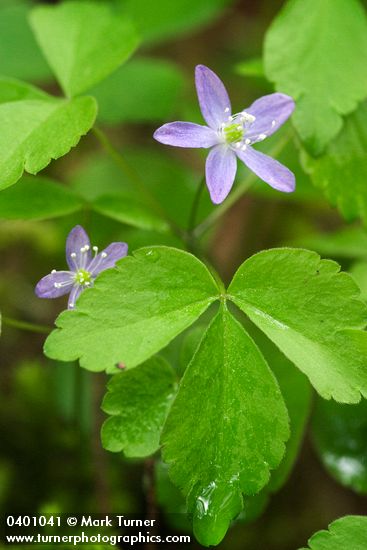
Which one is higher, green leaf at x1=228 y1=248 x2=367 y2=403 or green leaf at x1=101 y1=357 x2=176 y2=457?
green leaf at x1=228 y1=248 x2=367 y2=403

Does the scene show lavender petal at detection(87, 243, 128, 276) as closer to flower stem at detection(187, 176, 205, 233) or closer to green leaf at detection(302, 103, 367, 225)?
flower stem at detection(187, 176, 205, 233)

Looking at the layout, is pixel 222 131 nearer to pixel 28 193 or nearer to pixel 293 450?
pixel 28 193

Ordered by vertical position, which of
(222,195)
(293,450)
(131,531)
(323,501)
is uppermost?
(222,195)

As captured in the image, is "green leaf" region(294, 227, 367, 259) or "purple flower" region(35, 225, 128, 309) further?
"green leaf" region(294, 227, 367, 259)

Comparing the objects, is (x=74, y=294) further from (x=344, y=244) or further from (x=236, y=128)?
(x=344, y=244)

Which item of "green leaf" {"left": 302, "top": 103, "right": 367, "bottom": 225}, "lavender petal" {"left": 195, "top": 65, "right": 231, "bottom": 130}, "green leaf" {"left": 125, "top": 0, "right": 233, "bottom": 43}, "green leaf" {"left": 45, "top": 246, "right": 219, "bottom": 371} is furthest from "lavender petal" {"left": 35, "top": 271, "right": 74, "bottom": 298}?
"green leaf" {"left": 125, "top": 0, "right": 233, "bottom": 43}

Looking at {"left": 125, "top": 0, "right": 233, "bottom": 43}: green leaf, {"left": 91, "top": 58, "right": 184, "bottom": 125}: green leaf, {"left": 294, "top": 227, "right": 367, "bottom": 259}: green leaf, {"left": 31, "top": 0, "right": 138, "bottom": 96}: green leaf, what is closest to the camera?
{"left": 31, "top": 0, "right": 138, "bottom": 96}: green leaf

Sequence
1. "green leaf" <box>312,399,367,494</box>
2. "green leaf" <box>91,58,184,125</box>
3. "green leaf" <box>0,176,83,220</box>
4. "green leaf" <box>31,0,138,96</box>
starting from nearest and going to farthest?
1. "green leaf" <box>0,176,83,220</box>
2. "green leaf" <box>31,0,138,96</box>
3. "green leaf" <box>312,399,367,494</box>
4. "green leaf" <box>91,58,184,125</box>

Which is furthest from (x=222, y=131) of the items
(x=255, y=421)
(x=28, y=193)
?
(x=255, y=421)

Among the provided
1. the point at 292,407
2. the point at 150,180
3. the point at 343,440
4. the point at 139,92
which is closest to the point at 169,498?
the point at 292,407
